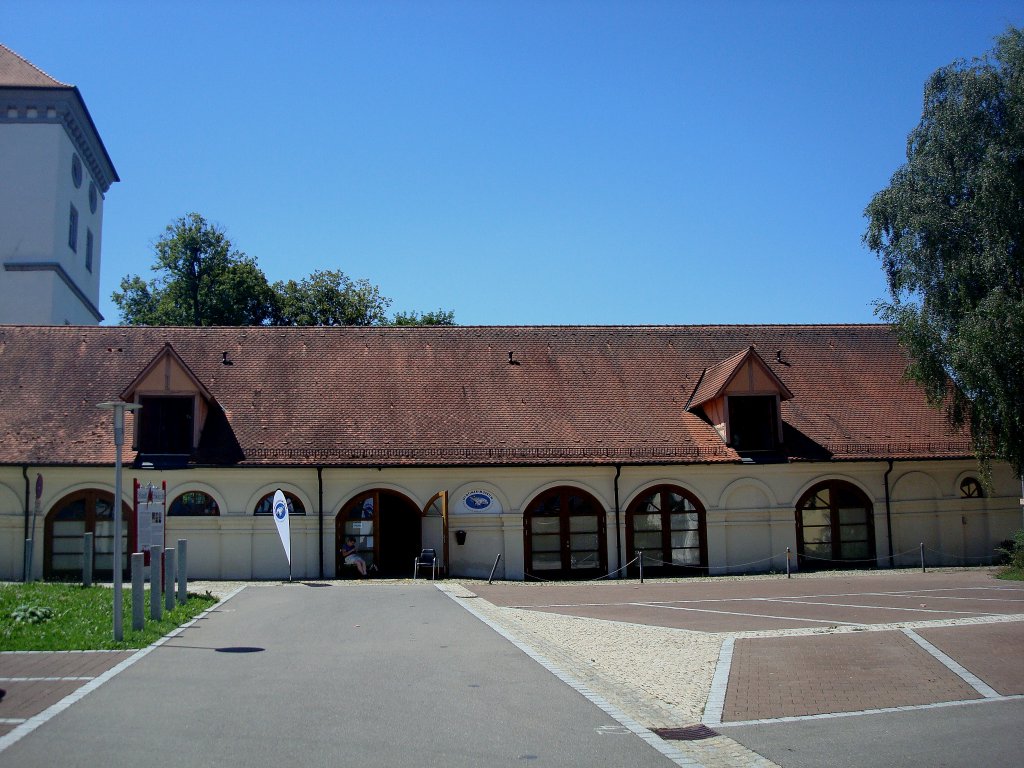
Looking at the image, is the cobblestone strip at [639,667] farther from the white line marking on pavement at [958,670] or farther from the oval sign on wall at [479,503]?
the oval sign on wall at [479,503]

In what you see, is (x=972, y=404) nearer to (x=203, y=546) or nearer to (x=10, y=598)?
(x=203, y=546)

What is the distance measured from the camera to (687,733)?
901 centimetres

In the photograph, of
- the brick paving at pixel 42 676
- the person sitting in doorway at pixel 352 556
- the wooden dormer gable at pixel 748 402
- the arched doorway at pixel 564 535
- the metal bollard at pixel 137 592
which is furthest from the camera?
the wooden dormer gable at pixel 748 402

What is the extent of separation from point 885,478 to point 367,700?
2212 cm

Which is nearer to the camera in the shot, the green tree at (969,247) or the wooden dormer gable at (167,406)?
the green tree at (969,247)

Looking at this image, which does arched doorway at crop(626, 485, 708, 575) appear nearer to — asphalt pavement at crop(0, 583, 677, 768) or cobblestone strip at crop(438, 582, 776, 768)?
cobblestone strip at crop(438, 582, 776, 768)

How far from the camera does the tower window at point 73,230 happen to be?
1620 inches

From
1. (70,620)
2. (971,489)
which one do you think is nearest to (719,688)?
(70,620)

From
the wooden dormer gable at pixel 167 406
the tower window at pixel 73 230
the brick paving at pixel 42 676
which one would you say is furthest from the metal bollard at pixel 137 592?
the tower window at pixel 73 230

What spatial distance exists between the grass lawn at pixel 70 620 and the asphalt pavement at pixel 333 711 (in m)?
0.69

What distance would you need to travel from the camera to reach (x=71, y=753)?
7.76 metres

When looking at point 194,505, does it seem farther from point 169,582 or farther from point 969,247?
point 969,247

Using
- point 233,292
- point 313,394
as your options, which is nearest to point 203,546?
point 313,394

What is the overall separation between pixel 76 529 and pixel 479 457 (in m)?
10.9
